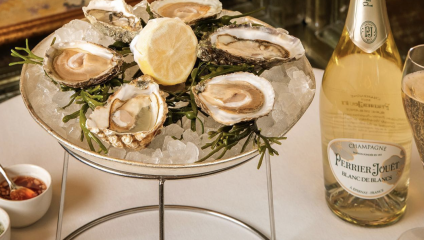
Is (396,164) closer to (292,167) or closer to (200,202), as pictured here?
(292,167)

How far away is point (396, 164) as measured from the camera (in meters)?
0.96

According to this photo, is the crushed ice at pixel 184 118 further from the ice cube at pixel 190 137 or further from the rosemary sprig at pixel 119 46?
the rosemary sprig at pixel 119 46

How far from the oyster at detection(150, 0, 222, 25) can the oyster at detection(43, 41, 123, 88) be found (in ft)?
0.43

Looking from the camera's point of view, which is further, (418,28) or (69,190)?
(418,28)

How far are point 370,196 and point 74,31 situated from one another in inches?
23.2

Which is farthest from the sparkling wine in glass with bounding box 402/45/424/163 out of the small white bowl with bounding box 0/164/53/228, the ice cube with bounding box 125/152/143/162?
the small white bowl with bounding box 0/164/53/228

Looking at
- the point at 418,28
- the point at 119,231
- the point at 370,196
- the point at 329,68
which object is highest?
the point at 329,68

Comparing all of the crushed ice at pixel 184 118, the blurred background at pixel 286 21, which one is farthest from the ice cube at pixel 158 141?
the blurred background at pixel 286 21

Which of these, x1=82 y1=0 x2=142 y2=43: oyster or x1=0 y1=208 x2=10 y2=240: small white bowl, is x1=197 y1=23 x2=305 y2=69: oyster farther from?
x1=0 y1=208 x2=10 y2=240: small white bowl

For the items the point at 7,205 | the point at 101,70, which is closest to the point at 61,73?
the point at 101,70

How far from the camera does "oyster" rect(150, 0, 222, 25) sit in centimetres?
89

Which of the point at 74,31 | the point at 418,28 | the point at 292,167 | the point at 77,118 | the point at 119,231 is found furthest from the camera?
the point at 418,28

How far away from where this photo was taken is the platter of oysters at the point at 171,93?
2.24 feet

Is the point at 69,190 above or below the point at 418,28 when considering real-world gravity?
above
